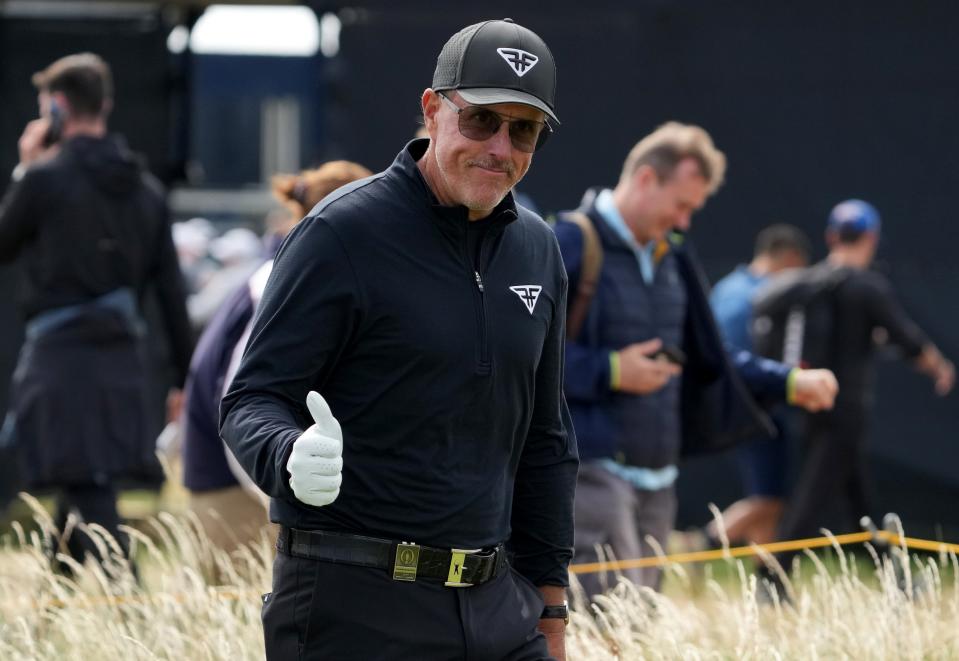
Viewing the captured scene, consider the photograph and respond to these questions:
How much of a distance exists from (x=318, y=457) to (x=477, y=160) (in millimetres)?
670

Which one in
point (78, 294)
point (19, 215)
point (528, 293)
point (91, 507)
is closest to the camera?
point (528, 293)

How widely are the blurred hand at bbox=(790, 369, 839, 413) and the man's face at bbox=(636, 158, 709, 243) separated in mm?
641

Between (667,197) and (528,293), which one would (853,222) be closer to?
(667,197)

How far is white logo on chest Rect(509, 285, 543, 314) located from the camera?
3.01 m

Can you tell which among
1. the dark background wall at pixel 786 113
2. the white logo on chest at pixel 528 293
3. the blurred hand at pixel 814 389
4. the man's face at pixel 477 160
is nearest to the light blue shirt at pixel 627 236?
the blurred hand at pixel 814 389

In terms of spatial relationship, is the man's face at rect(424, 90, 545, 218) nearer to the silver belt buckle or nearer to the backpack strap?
the silver belt buckle

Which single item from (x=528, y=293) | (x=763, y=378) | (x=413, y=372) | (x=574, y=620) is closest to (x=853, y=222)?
(x=763, y=378)

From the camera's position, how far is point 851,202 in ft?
29.9

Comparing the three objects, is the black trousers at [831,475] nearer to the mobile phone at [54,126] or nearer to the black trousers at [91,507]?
the black trousers at [91,507]

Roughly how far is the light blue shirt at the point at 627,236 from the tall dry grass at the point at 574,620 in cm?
102

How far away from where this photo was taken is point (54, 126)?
6426 mm

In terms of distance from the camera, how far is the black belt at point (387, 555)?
285cm

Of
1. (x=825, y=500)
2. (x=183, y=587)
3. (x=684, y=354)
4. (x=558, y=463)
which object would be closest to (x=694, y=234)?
(x=825, y=500)

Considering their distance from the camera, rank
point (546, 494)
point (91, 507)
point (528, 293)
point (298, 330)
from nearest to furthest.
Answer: point (298, 330) < point (528, 293) < point (546, 494) < point (91, 507)
